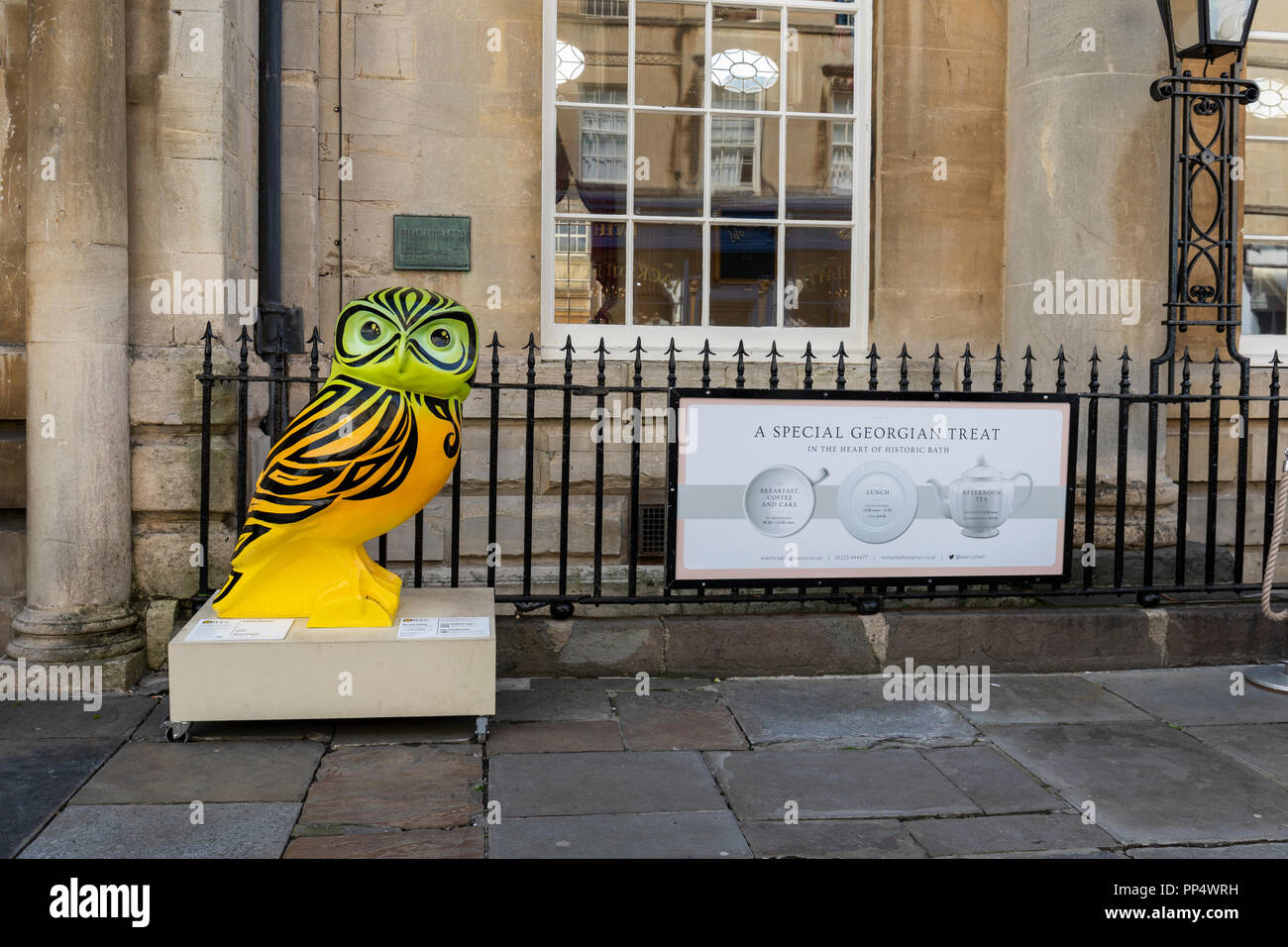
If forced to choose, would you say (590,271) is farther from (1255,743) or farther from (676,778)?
(1255,743)

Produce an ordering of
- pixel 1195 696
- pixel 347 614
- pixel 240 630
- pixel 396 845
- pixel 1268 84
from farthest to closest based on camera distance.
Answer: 1. pixel 1268 84
2. pixel 1195 696
3. pixel 347 614
4. pixel 240 630
5. pixel 396 845

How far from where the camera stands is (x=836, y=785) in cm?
403

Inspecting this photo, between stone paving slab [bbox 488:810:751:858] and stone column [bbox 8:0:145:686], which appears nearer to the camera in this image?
stone paving slab [bbox 488:810:751:858]

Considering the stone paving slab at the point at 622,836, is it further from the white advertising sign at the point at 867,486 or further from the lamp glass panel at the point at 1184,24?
the lamp glass panel at the point at 1184,24

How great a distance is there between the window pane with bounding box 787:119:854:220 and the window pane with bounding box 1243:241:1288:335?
278 cm

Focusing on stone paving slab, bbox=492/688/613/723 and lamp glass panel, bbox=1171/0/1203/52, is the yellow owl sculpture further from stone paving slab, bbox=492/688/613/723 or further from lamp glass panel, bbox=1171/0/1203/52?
lamp glass panel, bbox=1171/0/1203/52

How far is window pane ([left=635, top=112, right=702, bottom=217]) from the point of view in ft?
21.9

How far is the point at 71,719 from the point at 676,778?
2.51 meters

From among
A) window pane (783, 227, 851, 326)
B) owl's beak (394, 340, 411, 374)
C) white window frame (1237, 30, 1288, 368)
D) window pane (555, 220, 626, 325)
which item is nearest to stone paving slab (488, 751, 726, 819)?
owl's beak (394, 340, 411, 374)

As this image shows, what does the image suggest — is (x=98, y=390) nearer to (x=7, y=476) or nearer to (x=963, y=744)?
(x=7, y=476)

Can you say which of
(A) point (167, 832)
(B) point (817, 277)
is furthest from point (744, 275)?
(A) point (167, 832)

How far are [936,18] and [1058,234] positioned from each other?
59.9 inches

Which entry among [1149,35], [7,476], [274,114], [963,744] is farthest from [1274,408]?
[7,476]

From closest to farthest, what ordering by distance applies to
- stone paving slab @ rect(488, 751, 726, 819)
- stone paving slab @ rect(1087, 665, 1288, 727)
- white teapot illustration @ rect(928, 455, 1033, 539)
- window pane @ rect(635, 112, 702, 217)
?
stone paving slab @ rect(488, 751, 726, 819), stone paving slab @ rect(1087, 665, 1288, 727), white teapot illustration @ rect(928, 455, 1033, 539), window pane @ rect(635, 112, 702, 217)
